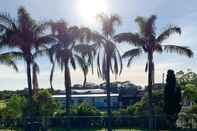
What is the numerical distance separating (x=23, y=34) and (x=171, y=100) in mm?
10632

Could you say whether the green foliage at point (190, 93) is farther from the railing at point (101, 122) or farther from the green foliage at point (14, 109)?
the green foliage at point (14, 109)

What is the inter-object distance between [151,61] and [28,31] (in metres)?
7.72

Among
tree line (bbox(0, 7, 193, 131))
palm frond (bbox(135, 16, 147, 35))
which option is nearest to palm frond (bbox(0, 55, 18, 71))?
tree line (bbox(0, 7, 193, 131))

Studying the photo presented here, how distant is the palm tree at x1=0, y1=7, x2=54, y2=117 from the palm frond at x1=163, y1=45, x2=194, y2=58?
318 inches

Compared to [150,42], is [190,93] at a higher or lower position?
lower

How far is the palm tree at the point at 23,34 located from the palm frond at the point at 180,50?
808 centimetres

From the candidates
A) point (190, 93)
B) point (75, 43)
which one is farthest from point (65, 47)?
point (190, 93)

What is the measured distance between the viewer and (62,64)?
25.8m

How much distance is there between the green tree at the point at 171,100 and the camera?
25.9 metres

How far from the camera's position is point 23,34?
23.1 m

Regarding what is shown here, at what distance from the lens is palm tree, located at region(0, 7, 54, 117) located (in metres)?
22.8

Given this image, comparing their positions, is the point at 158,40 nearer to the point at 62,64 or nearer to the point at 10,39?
the point at 62,64

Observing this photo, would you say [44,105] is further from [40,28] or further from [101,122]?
[40,28]

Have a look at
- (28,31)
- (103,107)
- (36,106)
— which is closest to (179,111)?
(36,106)
